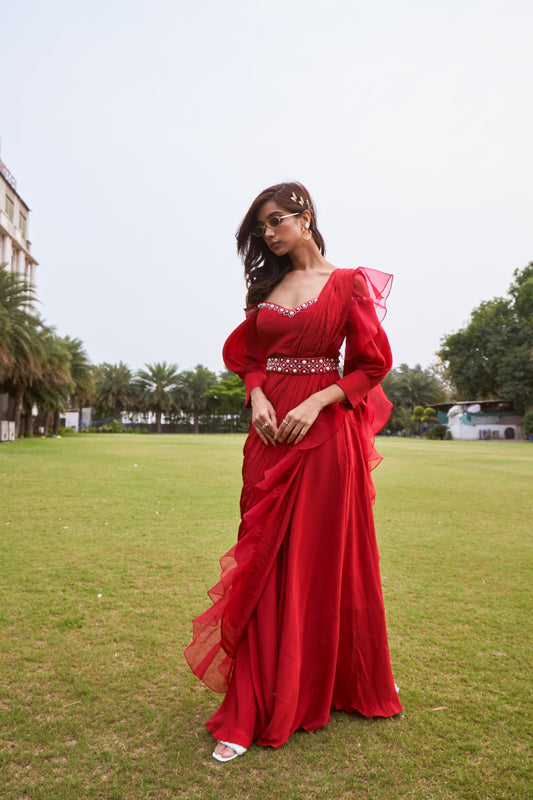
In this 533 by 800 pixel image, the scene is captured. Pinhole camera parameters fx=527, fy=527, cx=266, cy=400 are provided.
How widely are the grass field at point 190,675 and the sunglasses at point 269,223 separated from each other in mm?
2072

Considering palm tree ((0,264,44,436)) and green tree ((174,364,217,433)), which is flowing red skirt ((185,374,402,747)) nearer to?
palm tree ((0,264,44,436))

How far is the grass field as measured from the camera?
1.76 metres

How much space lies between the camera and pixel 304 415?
81.5 inches

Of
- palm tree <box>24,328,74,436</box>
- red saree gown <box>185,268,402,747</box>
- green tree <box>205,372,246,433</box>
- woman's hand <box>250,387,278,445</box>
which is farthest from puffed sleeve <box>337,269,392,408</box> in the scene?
green tree <box>205,372,246,433</box>

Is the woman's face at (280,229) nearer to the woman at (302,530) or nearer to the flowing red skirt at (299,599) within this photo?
the woman at (302,530)

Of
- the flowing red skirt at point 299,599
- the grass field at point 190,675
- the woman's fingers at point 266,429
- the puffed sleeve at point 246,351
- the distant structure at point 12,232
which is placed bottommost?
the grass field at point 190,675

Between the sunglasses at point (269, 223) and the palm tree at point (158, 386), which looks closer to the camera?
the sunglasses at point (269, 223)

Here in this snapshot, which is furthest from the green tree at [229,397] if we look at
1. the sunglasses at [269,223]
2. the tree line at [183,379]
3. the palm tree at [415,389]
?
the sunglasses at [269,223]

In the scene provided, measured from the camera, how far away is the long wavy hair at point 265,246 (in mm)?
2299

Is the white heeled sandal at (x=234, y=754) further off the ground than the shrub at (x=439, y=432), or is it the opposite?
the shrub at (x=439, y=432)

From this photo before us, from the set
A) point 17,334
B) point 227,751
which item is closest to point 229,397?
point 17,334

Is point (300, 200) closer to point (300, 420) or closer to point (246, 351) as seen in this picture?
point (246, 351)

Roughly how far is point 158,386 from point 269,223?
60975mm

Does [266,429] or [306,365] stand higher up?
[306,365]
